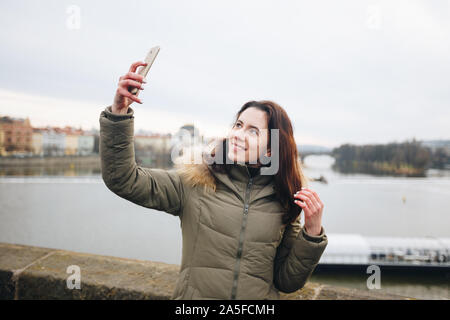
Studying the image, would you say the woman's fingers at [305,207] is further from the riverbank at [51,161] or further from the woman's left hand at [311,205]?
the riverbank at [51,161]

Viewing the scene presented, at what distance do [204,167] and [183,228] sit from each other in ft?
0.59

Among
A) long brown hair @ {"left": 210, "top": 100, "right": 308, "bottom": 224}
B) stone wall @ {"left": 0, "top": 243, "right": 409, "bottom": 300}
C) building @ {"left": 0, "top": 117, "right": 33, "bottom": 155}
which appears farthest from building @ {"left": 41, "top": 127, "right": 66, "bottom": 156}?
long brown hair @ {"left": 210, "top": 100, "right": 308, "bottom": 224}

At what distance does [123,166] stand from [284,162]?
17.7 inches

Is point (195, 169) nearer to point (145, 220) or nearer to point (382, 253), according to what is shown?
point (382, 253)

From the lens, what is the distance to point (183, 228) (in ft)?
2.99

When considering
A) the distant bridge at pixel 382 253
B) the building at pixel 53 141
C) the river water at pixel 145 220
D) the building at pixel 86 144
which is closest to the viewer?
the distant bridge at pixel 382 253

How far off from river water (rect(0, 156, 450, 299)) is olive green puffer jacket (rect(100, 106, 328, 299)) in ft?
37.3

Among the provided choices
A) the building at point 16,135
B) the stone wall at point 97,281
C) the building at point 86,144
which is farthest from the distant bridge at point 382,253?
the building at point 86,144

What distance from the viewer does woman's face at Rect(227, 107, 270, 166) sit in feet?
2.97

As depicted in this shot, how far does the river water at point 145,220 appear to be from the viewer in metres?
13.9

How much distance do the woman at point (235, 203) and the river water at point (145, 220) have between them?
11.4 m

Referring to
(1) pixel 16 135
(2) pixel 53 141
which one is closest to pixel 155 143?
(1) pixel 16 135
